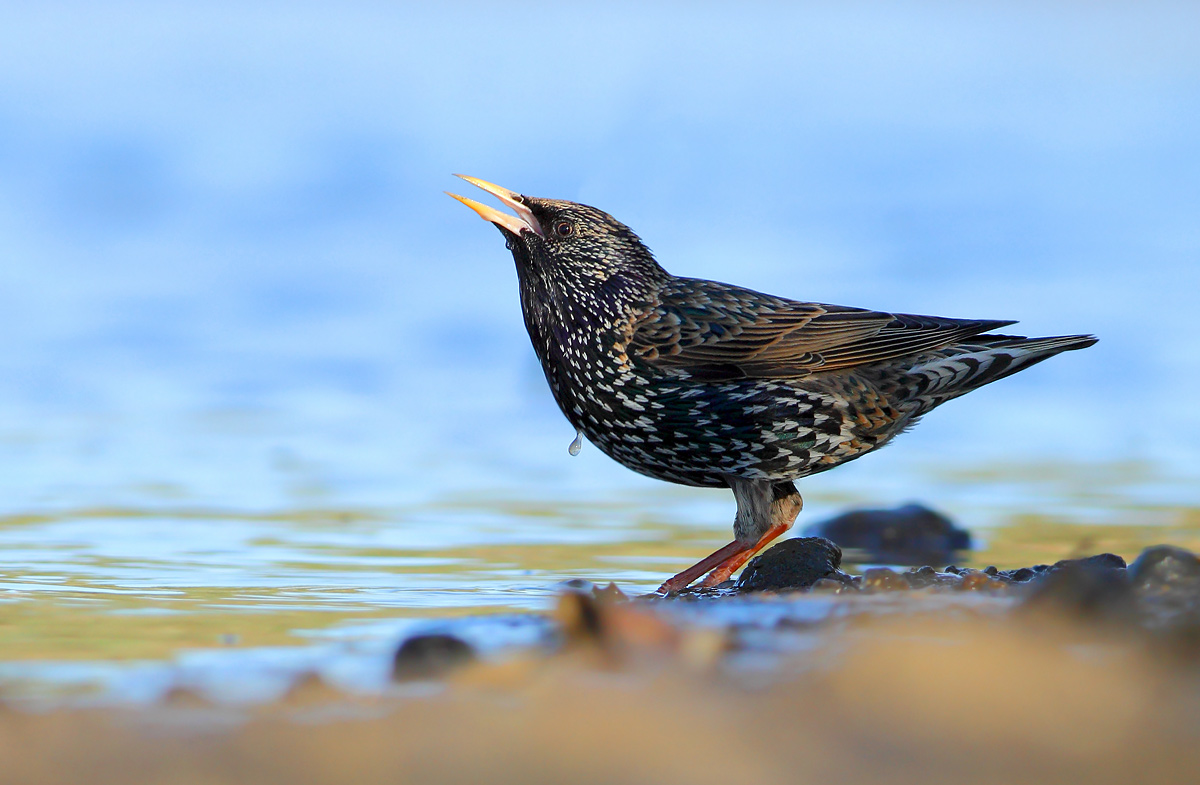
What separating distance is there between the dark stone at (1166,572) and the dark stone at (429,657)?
6.65ft

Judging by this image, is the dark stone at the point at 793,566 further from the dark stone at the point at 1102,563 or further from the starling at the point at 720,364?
the dark stone at the point at 1102,563

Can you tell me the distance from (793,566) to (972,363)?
1.35m

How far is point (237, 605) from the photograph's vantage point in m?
5.44

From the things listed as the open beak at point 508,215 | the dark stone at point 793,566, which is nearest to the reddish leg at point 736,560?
the dark stone at point 793,566

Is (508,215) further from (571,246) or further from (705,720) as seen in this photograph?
(705,720)

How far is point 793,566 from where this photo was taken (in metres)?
5.98

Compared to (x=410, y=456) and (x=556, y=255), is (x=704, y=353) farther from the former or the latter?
(x=410, y=456)

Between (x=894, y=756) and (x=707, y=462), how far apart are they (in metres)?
3.47

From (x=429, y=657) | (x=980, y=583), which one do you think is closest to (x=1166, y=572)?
(x=980, y=583)

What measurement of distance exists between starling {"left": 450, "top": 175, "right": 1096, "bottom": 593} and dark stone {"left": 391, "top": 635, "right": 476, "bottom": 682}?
2.35 metres

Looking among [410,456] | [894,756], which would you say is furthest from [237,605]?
[410,456]

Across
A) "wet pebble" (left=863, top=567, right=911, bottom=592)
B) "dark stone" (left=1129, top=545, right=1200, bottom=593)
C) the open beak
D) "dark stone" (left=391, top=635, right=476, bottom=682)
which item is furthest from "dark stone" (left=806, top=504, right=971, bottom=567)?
"dark stone" (left=391, top=635, right=476, bottom=682)

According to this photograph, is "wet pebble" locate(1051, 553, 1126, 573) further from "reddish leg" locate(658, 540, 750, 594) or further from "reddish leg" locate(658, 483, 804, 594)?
"reddish leg" locate(658, 540, 750, 594)

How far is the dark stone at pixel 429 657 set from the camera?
12.2 ft
